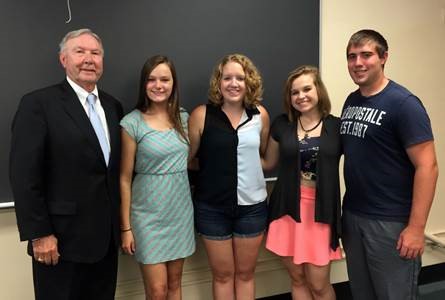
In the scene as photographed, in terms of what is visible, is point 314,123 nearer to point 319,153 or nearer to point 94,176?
point 319,153

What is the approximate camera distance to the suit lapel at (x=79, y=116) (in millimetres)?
1512

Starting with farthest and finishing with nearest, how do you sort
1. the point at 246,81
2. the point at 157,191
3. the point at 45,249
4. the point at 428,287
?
the point at 428,287 → the point at 246,81 → the point at 157,191 → the point at 45,249

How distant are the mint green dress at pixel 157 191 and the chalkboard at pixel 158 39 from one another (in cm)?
35

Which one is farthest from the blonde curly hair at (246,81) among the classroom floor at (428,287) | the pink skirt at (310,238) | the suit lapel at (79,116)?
the classroom floor at (428,287)

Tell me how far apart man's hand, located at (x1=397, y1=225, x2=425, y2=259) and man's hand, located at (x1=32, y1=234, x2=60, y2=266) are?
1.40m

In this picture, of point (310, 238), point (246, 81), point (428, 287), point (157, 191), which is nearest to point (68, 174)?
point (157, 191)

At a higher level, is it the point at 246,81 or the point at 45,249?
the point at 246,81

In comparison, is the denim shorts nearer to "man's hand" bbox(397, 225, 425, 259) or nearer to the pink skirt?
the pink skirt

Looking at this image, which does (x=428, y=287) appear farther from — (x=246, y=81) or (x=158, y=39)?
(x=158, y=39)

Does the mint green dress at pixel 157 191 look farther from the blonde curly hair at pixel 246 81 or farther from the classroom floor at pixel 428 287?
the classroom floor at pixel 428 287

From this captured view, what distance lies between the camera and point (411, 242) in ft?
5.14

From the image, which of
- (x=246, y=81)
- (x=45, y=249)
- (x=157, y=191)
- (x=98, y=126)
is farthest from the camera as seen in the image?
(x=246, y=81)

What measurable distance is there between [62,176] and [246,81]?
950 millimetres

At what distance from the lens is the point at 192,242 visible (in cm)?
190
